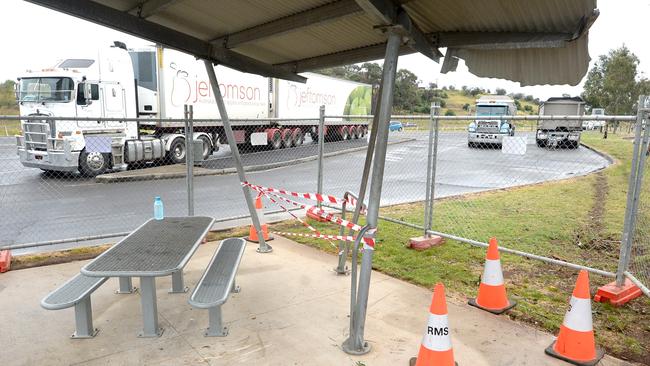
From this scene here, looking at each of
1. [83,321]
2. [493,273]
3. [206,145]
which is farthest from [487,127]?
[83,321]

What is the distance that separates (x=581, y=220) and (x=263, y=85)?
1527 centimetres

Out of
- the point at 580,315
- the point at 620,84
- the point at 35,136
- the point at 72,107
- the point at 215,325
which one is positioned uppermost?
the point at 620,84

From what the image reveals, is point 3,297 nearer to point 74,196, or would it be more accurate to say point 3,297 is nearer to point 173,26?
point 173,26

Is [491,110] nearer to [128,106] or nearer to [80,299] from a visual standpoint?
[128,106]

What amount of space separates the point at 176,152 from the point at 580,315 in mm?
14754

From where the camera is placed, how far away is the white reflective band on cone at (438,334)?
2814 mm

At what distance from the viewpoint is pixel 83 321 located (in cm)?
336

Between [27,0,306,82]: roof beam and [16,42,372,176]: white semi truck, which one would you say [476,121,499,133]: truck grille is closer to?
[16,42,372,176]: white semi truck

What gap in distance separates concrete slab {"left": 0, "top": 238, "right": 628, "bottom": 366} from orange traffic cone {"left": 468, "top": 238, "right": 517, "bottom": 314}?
0.47 feet

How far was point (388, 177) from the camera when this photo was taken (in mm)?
13703

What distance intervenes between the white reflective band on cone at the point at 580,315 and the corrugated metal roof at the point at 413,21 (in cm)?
178

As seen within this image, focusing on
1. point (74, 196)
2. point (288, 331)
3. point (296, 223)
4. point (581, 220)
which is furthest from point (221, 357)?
point (74, 196)

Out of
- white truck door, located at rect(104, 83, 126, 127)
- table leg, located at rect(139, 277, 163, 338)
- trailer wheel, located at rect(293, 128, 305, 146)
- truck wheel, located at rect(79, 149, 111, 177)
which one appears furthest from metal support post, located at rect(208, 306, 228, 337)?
trailer wheel, located at rect(293, 128, 305, 146)

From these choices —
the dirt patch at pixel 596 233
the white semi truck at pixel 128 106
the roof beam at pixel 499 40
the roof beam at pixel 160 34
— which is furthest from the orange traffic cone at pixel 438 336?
the white semi truck at pixel 128 106
